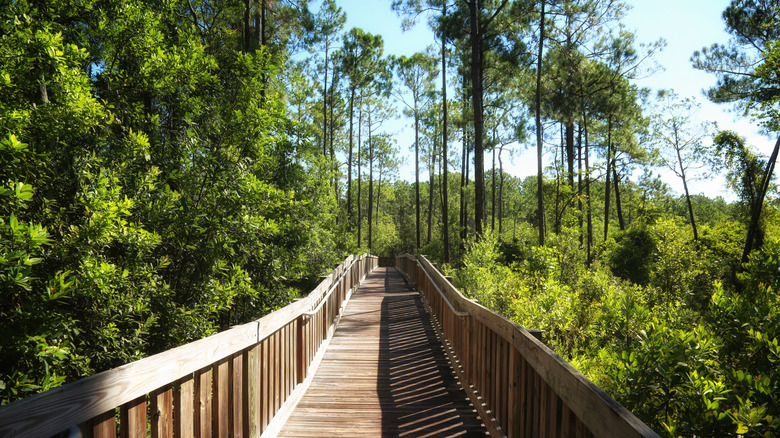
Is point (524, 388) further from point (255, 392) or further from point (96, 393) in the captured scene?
point (96, 393)

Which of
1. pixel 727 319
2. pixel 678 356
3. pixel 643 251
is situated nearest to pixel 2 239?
pixel 678 356

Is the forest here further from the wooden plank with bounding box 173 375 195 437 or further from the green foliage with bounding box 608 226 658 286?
the green foliage with bounding box 608 226 658 286

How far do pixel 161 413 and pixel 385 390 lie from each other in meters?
3.34

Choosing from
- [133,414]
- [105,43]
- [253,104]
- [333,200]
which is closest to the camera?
[133,414]

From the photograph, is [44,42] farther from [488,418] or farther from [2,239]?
[488,418]

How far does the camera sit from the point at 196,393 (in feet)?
7.96

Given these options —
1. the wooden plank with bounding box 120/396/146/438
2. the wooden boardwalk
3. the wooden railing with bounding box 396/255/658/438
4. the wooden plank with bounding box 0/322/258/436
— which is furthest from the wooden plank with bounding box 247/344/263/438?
the wooden railing with bounding box 396/255/658/438

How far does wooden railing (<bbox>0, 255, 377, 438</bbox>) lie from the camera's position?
144 centimetres

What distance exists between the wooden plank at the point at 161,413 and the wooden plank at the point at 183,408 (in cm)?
9

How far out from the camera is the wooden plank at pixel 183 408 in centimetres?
218

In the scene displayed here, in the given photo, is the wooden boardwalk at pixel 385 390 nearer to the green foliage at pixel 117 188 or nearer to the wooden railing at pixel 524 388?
the wooden railing at pixel 524 388

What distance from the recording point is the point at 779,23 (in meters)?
12.0

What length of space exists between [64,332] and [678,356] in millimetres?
5010

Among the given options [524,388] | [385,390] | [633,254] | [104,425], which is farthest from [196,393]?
[633,254]
